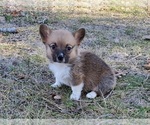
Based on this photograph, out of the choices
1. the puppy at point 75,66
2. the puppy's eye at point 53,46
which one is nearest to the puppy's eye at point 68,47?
the puppy at point 75,66

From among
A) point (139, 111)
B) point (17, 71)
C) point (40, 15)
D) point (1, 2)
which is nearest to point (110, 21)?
point (40, 15)

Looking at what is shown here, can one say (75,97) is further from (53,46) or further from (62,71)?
(53,46)

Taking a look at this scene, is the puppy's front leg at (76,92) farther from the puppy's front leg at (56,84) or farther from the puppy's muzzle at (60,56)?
the puppy's muzzle at (60,56)

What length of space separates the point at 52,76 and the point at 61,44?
2.47 feet

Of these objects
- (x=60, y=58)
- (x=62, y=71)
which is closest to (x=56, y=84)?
(x=62, y=71)

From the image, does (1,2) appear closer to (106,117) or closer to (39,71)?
(39,71)

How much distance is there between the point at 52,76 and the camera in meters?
4.37

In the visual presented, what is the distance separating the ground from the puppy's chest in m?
0.16

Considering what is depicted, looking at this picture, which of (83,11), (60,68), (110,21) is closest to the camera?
(60,68)

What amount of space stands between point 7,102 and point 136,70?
157cm

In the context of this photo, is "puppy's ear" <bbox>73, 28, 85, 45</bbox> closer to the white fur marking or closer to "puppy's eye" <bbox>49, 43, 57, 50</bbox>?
"puppy's eye" <bbox>49, 43, 57, 50</bbox>

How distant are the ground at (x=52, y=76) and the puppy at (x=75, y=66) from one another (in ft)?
0.35

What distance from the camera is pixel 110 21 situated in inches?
263

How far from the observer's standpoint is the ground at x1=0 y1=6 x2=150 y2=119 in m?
3.68
